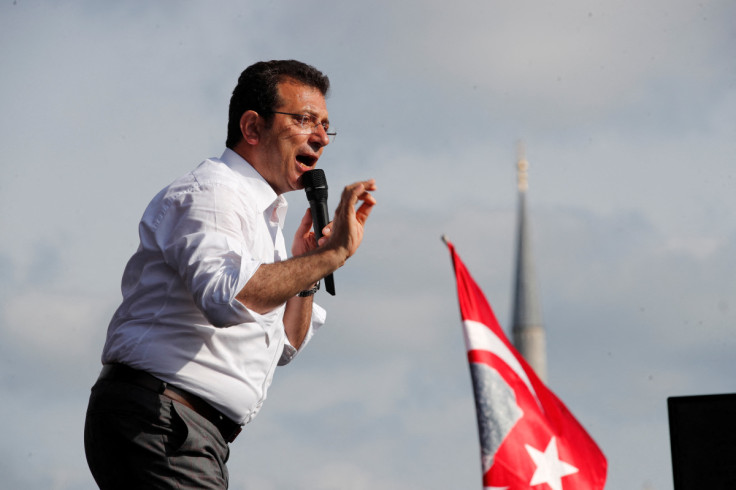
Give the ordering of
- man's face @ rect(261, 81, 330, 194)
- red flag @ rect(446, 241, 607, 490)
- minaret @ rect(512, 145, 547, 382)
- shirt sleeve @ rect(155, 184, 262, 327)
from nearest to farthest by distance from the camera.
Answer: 1. shirt sleeve @ rect(155, 184, 262, 327)
2. man's face @ rect(261, 81, 330, 194)
3. red flag @ rect(446, 241, 607, 490)
4. minaret @ rect(512, 145, 547, 382)

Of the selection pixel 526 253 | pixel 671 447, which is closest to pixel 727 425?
pixel 671 447

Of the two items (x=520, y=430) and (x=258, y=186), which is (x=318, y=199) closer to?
(x=258, y=186)

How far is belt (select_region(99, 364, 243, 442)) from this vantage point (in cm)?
391

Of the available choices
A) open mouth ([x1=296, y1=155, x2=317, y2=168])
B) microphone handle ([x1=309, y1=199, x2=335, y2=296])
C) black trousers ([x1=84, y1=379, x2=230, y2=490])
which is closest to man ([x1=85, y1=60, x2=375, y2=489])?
black trousers ([x1=84, y1=379, x2=230, y2=490])

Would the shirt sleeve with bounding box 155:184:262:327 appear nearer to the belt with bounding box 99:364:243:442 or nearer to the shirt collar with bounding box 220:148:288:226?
the shirt collar with bounding box 220:148:288:226

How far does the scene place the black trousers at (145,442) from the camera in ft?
12.7

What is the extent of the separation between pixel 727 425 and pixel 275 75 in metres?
3.11

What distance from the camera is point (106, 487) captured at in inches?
156

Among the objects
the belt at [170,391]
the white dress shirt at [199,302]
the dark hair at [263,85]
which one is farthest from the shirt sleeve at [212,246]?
the dark hair at [263,85]

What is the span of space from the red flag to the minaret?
A: 117 metres

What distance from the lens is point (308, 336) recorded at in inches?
198

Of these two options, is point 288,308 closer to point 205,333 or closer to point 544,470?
point 205,333

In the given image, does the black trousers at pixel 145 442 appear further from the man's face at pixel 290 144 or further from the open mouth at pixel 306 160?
the open mouth at pixel 306 160

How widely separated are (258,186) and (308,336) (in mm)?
895
